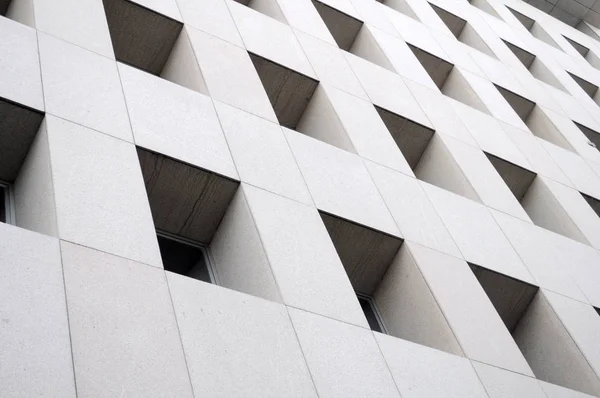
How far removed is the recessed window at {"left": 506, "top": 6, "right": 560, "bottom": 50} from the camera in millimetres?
29231

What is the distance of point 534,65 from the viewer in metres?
25.3

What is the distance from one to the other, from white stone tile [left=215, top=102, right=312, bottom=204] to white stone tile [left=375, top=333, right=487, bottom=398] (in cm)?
258

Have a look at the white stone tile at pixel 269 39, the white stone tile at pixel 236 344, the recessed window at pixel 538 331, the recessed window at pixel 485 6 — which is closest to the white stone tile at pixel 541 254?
the recessed window at pixel 538 331

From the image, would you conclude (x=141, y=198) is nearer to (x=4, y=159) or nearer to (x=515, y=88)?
(x=4, y=159)

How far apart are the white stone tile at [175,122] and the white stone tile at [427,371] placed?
324 cm

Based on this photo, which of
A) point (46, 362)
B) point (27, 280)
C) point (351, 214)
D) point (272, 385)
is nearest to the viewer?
point (46, 362)

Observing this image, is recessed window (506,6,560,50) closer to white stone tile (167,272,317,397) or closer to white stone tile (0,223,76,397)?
white stone tile (167,272,317,397)

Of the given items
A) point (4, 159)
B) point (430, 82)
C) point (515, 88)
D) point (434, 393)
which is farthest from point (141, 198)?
point (515, 88)

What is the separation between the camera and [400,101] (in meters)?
16.3

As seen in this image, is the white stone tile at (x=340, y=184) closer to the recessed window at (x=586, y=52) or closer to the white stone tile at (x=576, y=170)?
the white stone tile at (x=576, y=170)

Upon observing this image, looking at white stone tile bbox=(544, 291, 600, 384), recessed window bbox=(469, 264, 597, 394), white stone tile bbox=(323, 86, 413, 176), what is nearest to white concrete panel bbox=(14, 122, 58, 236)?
white stone tile bbox=(323, 86, 413, 176)

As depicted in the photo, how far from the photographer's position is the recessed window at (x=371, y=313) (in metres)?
11.9

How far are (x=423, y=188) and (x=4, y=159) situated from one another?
7210 millimetres

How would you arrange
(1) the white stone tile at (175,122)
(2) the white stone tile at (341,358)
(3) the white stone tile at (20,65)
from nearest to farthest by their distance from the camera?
(2) the white stone tile at (341,358) → (3) the white stone tile at (20,65) → (1) the white stone tile at (175,122)
